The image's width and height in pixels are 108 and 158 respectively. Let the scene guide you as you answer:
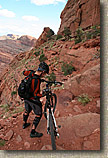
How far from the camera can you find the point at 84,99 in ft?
10.8

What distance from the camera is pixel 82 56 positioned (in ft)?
18.5

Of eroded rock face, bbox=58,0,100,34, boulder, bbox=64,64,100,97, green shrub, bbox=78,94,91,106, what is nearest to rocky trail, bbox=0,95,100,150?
green shrub, bbox=78,94,91,106

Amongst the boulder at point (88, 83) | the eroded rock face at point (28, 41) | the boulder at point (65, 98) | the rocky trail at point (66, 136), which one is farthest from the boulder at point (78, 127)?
the eroded rock face at point (28, 41)

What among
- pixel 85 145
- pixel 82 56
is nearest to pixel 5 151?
pixel 85 145

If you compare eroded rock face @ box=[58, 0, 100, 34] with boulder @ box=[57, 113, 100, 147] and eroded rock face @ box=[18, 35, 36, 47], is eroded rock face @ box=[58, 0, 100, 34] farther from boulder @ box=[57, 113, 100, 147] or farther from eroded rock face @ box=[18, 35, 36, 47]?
eroded rock face @ box=[18, 35, 36, 47]

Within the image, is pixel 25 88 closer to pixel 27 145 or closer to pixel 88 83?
pixel 27 145

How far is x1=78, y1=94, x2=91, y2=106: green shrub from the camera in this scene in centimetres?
319

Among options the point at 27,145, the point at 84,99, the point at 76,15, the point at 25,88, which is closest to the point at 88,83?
the point at 84,99

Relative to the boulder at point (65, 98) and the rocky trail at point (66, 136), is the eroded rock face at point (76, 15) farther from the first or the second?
the rocky trail at point (66, 136)

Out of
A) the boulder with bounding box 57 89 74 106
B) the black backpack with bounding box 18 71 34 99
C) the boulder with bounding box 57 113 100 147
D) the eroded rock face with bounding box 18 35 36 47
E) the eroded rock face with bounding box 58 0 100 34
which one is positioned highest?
the eroded rock face with bounding box 18 35 36 47

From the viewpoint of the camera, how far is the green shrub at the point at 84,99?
3.19 metres

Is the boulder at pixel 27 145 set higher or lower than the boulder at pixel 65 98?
lower

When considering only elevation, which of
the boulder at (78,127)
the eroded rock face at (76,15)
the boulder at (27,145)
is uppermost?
the eroded rock face at (76,15)

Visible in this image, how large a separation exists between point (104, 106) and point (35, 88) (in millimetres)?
1657
